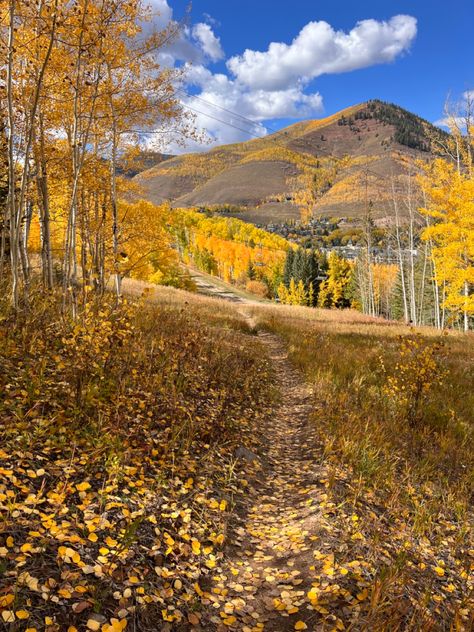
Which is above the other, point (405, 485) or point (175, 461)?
point (175, 461)

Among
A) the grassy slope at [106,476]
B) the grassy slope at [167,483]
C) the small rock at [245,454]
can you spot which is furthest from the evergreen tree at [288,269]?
the small rock at [245,454]

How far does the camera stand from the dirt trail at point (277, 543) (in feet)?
10.4

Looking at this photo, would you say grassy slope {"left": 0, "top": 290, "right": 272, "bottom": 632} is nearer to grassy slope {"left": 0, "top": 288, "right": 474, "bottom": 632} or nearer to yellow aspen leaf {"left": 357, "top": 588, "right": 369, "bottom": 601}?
grassy slope {"left": 0, "top": 288, "right": 474, "bottom": 632}

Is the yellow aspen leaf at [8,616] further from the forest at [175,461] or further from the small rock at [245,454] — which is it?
the small rock at [245,454]

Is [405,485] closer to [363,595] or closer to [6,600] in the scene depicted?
[363,595]

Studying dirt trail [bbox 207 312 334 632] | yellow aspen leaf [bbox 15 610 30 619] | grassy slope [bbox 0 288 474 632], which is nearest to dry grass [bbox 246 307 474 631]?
grassy slope [bbox 0 288 474 632]

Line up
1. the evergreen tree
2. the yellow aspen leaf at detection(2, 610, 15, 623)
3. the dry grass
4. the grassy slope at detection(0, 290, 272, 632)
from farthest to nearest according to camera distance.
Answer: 1. the evergreen tree
2. the dry grass
3. the grassy slope at detection(0, 290, 272, 632)
4. the yellow aspen leaf at detection(2, 610, 15, 623)

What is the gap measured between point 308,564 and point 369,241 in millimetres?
34711

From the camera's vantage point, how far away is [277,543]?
4.14 metres

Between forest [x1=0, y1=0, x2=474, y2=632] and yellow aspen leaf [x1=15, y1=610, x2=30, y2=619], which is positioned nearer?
yellow aspen leaf [x1=15, y1=610, x2=30, y2=619]

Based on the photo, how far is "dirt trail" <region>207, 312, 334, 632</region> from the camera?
3170 mm

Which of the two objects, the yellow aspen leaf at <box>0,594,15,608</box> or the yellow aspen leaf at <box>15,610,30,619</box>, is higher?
the yellow aspen leaf at <box>0,594,15,608</box>

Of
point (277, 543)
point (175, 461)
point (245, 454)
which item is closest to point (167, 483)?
point (175, 461)

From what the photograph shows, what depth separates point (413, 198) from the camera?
28.7 m
